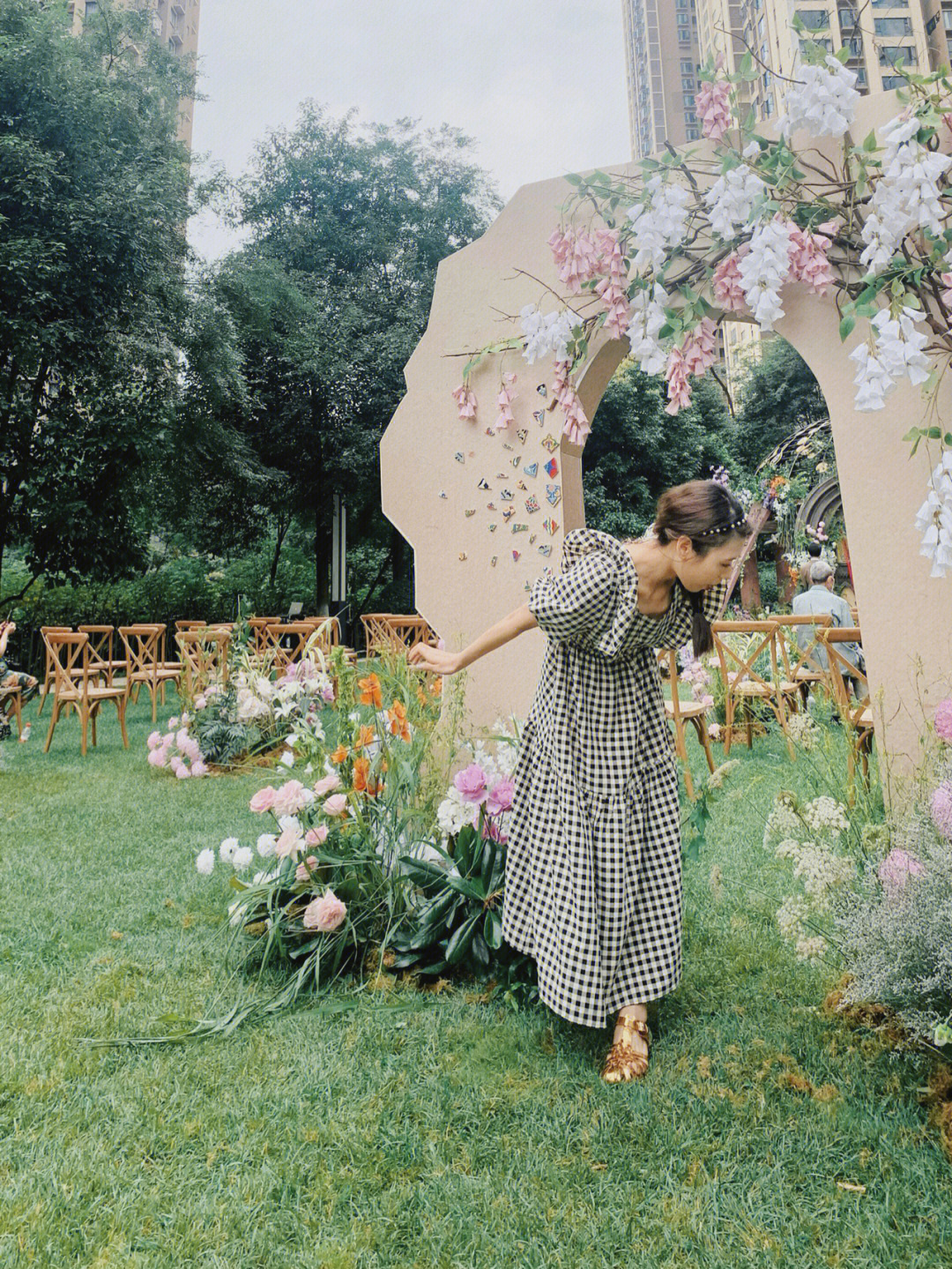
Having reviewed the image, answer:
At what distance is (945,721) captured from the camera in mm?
2004

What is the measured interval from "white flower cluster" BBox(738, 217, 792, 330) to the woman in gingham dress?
0.63 m

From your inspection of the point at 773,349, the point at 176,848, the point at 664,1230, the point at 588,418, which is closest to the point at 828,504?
the point at 588,418

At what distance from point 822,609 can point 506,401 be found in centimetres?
389

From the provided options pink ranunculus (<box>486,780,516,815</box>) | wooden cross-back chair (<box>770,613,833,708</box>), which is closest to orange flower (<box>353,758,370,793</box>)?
pink ranunculus (<box>486,780,516,815</box>)

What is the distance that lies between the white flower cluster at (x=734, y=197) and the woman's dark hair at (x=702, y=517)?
2.64 feet

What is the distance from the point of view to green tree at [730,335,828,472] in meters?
21.2

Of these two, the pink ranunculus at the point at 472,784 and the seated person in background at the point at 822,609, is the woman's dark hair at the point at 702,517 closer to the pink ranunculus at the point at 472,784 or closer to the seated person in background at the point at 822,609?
the pink ranunculus at the point at 472,784

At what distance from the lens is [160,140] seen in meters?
10.8

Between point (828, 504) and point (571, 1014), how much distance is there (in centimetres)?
1074

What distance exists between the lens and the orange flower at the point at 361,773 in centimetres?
247

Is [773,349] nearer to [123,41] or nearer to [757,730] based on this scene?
[123,41]

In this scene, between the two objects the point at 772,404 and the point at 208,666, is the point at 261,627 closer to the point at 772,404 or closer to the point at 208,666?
the point at 208,666

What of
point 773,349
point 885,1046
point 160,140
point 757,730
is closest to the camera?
point 885,1046

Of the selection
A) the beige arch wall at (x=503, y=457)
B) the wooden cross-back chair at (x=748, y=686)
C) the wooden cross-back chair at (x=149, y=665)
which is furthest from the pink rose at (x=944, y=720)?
the wooden cross-back chair at (x=149, y=665)
